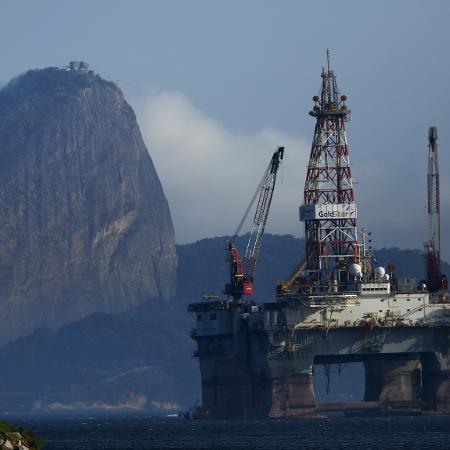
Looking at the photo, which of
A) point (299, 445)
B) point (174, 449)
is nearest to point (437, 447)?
point (299, 445)

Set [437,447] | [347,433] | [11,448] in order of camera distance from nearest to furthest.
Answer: [11,448]
[437,447]
[347,433]

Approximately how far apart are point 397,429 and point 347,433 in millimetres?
7472

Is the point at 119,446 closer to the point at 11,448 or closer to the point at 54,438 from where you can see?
the point at 54,438

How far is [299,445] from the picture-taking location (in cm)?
15738

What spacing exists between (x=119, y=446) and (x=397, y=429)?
34.8 metres

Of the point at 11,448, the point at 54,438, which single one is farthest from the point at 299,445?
the point at 11,448

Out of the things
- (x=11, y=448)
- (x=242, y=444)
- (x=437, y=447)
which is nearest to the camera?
(x=11, y=448)

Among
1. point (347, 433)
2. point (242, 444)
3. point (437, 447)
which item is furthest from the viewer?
point (347, 433)

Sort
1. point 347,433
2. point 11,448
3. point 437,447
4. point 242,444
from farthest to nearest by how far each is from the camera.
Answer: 1. point 347,433
2. point 242,444
3. point 437,447
4. point 11,448

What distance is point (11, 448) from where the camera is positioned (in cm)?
9831

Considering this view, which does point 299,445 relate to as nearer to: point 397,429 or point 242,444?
point 242,444

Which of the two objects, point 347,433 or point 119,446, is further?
point 347,433

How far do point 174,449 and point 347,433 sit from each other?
1105 inches

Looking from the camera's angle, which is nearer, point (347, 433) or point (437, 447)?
point (437, 447)
